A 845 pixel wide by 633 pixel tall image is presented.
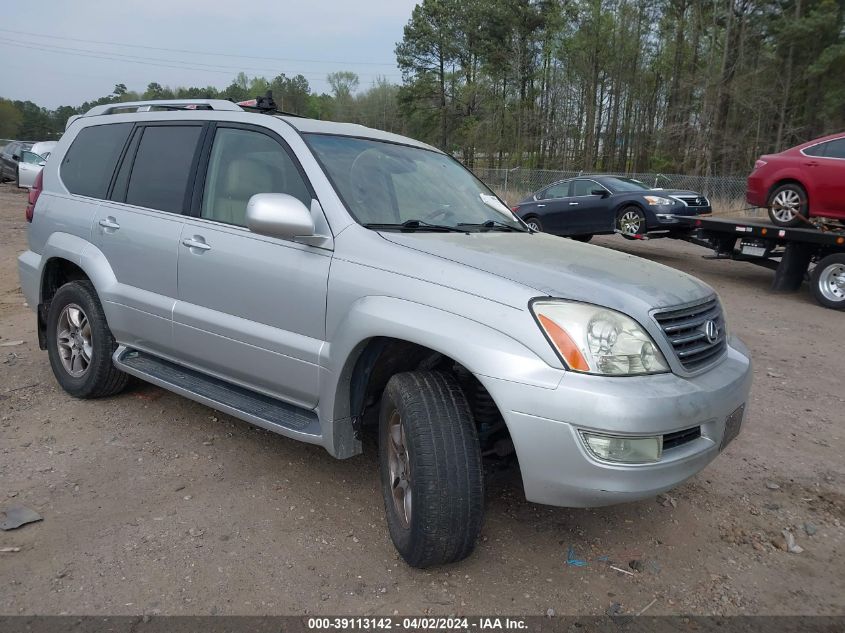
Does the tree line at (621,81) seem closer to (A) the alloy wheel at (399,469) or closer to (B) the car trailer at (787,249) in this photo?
(B) the car trailer at (787,249)

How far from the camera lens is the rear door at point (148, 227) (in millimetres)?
3723

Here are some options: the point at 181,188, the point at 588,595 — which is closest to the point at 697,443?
the point at 588,595

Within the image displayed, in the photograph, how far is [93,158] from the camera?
14.7 feet

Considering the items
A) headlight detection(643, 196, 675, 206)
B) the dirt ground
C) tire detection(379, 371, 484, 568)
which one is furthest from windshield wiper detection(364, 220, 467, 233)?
headlight detection(643, 196, 675, 206)

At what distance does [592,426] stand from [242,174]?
2.37 m

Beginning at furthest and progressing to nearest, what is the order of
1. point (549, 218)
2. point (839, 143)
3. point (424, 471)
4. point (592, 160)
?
point (592, 160) < point (549, 218) < point (839, 143) < point (424, 471)

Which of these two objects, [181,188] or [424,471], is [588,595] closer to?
[424,471]

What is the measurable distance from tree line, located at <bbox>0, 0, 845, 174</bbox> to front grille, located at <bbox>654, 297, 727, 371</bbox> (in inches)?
680

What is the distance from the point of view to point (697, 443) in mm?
2508

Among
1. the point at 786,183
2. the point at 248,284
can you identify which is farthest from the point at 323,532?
the point at 786,183

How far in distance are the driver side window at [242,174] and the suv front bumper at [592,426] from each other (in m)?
1.64

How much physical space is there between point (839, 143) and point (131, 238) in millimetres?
9617

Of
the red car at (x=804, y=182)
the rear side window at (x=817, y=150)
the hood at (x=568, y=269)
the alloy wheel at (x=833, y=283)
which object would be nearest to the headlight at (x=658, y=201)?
the red car at (x=804, y=182)

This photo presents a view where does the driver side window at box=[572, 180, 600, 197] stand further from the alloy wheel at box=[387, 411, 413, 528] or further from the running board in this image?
the alloy wheel at box=[387, 411, 413, 528]
